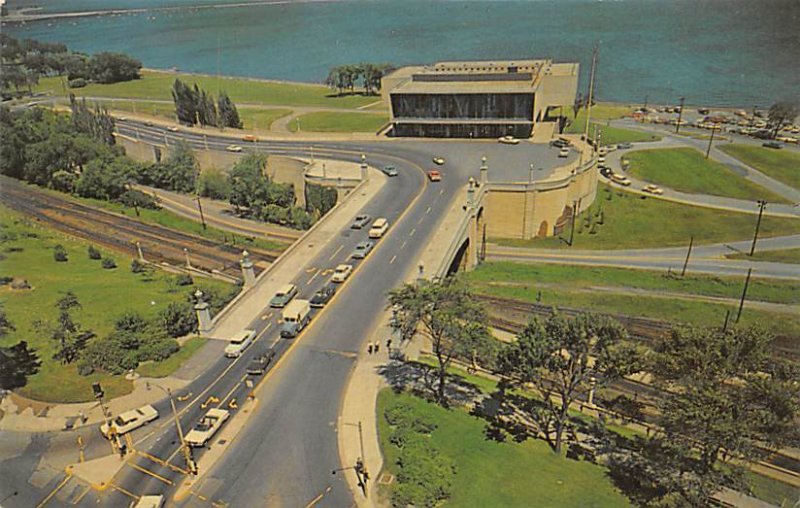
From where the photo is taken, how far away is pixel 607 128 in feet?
474

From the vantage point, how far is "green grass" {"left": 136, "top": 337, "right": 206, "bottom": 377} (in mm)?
51656

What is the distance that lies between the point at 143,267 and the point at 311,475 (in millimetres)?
52392

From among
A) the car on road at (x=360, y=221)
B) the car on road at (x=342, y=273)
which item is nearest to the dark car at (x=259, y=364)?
the car on road at (x=342, y=273)

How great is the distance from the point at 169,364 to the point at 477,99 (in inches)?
3154

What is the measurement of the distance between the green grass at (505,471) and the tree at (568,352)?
251 cm

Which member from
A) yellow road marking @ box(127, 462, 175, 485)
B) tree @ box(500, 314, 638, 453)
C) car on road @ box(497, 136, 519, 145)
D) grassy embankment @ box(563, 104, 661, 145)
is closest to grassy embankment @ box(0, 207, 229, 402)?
yellow road marking @ box(127, 462, 175, 485)

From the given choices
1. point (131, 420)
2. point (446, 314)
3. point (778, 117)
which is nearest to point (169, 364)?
point (131, 420)

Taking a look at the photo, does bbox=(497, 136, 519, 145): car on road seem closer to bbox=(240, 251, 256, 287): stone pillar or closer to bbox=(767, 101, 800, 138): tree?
bbox=(767, 101, 800, 138): tree

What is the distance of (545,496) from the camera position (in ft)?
122

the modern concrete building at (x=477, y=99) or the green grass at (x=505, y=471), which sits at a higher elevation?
the modern concrete building at (x=477, y=99)

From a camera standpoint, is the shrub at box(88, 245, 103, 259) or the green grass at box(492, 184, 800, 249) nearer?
the shrub at box(88, 245, 103, 259)

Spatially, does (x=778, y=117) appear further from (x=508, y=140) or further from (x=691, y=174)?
→ (x=508, y=140)

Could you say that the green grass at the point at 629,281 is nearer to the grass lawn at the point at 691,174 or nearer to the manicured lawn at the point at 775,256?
the manicured lawn at the point at 775,256

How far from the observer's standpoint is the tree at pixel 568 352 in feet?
128
